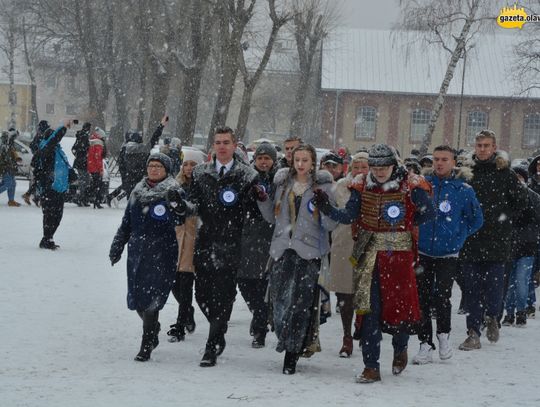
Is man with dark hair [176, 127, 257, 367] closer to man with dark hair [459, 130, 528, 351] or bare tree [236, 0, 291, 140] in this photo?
A: man with dark hair [459, 130, 528, 351]

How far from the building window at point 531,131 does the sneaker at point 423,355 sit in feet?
189

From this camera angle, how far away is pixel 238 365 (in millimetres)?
8234

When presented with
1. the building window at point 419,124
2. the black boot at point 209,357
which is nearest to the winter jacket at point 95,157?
the black boot at point 209,357

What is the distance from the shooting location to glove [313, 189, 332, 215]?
25.2ft

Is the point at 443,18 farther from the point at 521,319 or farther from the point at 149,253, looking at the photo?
the point at 149,253

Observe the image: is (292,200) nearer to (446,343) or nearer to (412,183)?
(412,183)

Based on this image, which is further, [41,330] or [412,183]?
[41,330]

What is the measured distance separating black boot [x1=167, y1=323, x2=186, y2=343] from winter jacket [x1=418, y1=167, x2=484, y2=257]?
226 centimetres

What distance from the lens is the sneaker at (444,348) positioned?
8859 mm

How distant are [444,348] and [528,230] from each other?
3.14 metres

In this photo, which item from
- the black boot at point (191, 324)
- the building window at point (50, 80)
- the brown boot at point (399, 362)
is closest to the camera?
the brown boot at point (399, 362)

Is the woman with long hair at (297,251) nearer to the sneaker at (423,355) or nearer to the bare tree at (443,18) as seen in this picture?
the sneaker at (423,355)

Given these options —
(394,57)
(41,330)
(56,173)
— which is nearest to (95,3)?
(394,57)

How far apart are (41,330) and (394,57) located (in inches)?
2226
